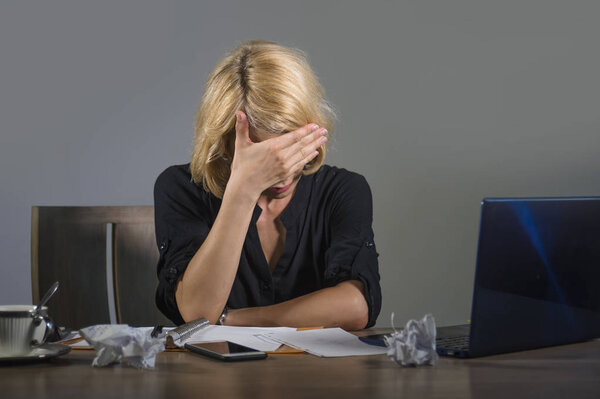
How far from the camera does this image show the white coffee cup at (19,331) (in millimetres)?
916

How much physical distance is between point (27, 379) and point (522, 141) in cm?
199

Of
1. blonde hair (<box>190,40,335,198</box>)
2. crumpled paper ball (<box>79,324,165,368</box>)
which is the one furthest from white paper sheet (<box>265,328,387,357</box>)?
blonde hair (<box>190,40,335,198</box>)

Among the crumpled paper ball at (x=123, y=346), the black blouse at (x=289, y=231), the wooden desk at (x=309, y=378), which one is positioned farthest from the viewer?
the black blouse at (x=289, y=231)

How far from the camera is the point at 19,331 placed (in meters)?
0.92

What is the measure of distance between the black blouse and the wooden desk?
0.58 m

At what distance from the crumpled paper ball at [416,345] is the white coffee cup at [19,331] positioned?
470mm

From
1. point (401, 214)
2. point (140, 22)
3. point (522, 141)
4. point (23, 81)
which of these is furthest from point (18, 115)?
point (522, 141)

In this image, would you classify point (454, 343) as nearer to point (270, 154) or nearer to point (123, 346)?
point (123, 346)

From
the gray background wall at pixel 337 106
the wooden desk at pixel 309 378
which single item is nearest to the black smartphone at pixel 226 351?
the wooden desk at pixel 309 378

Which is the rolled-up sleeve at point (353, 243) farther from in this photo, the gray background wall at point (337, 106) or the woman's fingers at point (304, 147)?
the gray background wall at point (337, 106)

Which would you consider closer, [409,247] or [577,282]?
[577,282]

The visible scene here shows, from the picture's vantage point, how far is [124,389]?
0.77 metres

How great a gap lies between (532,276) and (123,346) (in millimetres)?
544

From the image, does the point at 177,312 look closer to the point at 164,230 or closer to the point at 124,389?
the point at 164,230
